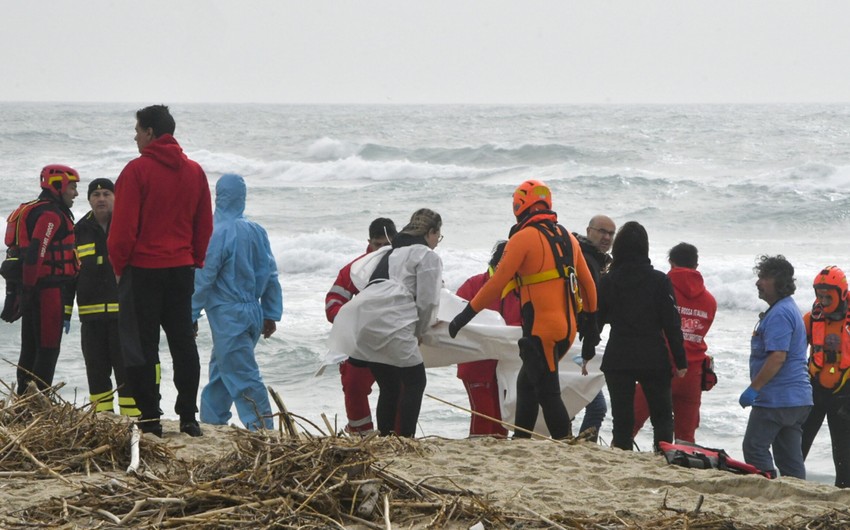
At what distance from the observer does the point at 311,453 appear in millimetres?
3824

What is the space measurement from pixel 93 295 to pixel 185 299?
91 centimetres

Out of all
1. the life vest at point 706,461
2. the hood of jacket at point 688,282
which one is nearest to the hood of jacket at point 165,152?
the life vest at point 706,461

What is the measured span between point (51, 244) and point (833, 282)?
4.86m

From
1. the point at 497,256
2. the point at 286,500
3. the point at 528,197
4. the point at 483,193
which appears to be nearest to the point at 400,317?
the point at 497,256

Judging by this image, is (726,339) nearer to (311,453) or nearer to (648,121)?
(311,453)

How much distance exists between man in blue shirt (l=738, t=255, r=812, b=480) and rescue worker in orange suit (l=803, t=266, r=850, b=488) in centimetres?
32

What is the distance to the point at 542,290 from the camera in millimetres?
5879

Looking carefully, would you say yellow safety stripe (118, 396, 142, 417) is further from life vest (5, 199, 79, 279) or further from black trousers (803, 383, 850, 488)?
black trousers (803, 383, 850, 488)

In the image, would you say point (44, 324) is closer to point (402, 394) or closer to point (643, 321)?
point (402, 394)

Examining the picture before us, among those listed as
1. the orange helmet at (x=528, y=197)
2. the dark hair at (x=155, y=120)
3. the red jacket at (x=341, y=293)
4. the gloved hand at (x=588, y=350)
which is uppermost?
the dark hair at (x=155, y=120)

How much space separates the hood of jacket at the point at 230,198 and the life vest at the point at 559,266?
1.93 metres

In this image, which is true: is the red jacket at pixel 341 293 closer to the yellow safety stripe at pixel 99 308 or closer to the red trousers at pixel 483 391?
the red trousers at pixel 483 391

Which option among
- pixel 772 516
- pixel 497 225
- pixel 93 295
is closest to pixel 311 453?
pixel 772 516

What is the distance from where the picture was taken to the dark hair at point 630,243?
6156 mm
